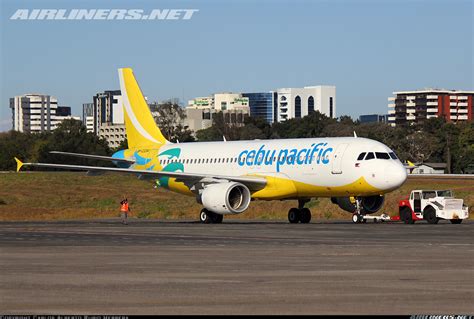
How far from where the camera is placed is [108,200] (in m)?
93.6

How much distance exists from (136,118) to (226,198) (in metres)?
15.9

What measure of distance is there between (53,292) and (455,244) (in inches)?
721

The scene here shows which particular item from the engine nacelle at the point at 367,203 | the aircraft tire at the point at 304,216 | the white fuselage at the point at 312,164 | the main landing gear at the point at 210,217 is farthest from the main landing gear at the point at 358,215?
the main landing gear at the point at 210,217

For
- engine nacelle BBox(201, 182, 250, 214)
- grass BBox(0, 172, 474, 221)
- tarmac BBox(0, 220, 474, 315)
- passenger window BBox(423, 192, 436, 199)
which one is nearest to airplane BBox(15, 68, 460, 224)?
engine nacelle BBox(201, 182, 250, 214)

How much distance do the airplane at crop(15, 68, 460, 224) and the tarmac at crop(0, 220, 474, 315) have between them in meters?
14.6

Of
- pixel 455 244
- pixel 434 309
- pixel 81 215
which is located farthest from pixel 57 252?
pixel 81 215

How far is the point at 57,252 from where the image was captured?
1260 inches

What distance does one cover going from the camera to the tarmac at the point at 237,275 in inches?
724

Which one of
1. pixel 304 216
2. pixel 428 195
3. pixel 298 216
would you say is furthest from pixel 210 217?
pixel 428 195

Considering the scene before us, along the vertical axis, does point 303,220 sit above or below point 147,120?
below

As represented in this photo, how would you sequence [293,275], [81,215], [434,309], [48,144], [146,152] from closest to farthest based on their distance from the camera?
[434,309] < [293,275] < [146,152] < [81,215] < [48,144]

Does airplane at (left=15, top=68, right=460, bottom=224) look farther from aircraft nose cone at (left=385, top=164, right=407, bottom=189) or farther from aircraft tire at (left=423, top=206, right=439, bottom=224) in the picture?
aircraft tire at (left=423, top=206, right=439, bottom=224)

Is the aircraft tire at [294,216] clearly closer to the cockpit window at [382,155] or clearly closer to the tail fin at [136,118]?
the cockpit window at [382,155]

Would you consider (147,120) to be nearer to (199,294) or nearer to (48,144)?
(199,294)
